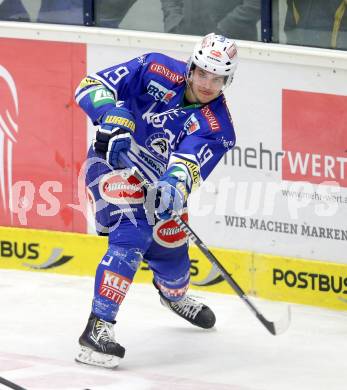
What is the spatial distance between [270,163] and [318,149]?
0.87 feet

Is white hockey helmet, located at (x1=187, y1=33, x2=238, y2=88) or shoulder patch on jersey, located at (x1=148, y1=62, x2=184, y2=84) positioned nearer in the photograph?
white hockey helmet, located at (x1=187, y1=33, x2=238, y2=88)

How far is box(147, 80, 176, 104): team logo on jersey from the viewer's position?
601 centimetres

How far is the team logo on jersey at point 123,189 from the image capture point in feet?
19.5

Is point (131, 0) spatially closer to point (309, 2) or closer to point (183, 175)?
point (309, 2)

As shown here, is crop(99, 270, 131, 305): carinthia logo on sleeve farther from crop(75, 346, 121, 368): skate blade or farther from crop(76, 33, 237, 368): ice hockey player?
crop(75, 346, 121, 368): skate blade

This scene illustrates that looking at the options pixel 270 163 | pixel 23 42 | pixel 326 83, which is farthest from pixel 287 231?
pixel 23 42

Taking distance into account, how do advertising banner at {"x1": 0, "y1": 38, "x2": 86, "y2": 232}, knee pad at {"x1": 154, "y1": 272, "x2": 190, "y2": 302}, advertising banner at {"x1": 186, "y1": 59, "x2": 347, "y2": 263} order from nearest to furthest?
knee pad at {"x1": 154, "y1": 272, "x2": 190, "y2": 302} → advertising banner at {"x1": 186, "y1": 59, "x2": 347, "y2": 263} → advertising banner at {"x1": 0, "y1": 38, "x2": 86, "y2": 232}

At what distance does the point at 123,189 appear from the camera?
19.6 ft

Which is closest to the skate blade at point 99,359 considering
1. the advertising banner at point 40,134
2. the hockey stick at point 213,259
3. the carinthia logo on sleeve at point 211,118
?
the hockey stick at point 213,259

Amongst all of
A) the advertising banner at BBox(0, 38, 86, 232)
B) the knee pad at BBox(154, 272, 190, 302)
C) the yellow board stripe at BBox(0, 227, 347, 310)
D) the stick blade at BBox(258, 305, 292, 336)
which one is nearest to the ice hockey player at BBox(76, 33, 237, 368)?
the knee pad at BBox(154, 272, 190, 302)

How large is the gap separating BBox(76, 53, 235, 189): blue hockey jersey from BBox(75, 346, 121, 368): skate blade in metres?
0.79

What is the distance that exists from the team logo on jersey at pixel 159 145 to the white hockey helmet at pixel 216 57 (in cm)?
35

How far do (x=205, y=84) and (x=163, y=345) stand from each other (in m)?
1.20

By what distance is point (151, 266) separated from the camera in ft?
20.7
